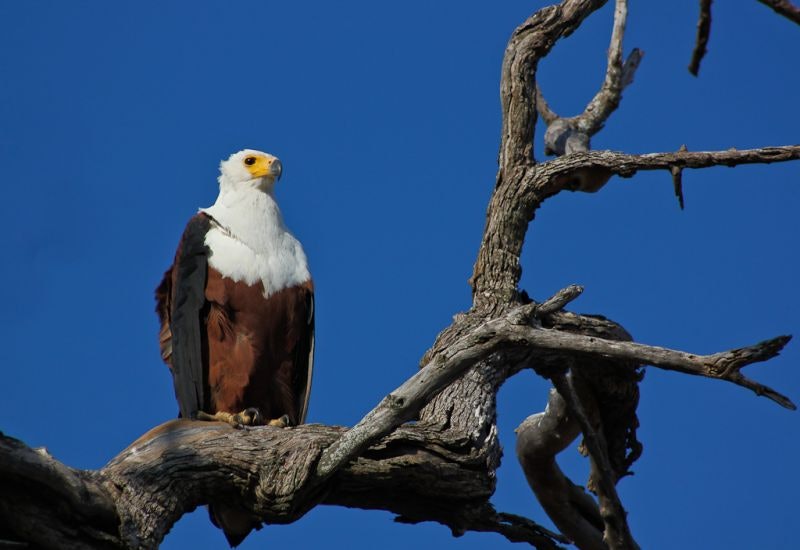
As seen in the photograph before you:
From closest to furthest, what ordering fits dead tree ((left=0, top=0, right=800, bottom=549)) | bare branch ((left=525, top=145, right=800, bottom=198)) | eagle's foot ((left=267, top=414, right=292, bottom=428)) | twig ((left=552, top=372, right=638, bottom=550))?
dead tree ((left=0, top=0, right=800, bottom=549)) < bare branch ((left=525, top=145, right=800, bottom=198)) < twig ((left=552, top=372, right=638, bottom=550)) < eagle's foot ((left=267, top=414, right=292, bottom=428))

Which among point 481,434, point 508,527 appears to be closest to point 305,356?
point 481,434

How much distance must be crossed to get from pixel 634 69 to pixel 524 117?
40.0 inches

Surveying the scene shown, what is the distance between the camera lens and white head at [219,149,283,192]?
6176 mm

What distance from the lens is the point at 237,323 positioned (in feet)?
18.1

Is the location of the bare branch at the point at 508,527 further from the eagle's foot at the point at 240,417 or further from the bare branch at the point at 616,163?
the bare branch at the point at 616,163

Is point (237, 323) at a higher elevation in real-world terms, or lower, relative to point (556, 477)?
higher

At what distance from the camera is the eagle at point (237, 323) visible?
5453mm

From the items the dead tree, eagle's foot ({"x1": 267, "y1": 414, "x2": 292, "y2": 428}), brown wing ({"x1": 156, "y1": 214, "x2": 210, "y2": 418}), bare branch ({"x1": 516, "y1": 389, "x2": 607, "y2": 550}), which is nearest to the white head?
brown wing ({"x1": 156, "y1": 214, "x2": 210, "y2": 418})

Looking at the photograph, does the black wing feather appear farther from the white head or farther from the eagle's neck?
the white head

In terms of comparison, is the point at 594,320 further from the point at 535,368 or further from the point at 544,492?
the point at 544,492

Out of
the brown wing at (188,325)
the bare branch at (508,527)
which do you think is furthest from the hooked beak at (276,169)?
the bare branch at (508,527)

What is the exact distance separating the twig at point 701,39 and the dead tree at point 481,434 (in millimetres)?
16

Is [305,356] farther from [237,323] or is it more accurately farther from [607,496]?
[607,496]

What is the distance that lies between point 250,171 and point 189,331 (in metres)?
1.17
